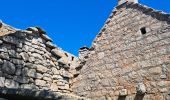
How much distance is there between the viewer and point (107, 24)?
6820 millimetres

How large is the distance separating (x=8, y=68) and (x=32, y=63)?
27.1 inches

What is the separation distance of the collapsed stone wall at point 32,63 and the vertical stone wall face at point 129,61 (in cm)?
51

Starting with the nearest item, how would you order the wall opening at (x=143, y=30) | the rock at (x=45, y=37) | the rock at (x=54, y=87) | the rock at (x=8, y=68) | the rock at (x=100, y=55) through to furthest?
1. the rock at (x=8, y=68)
2. the wall opening at (x=143, y=30)
3. the rock at (x=54, y=87)
4. the rock at (x=100, y=55)
5. the rock at (x=45, y=37)

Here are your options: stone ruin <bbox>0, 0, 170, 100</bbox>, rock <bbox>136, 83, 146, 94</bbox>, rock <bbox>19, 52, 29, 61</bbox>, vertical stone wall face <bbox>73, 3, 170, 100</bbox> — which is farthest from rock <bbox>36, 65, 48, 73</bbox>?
rock <bbox>136, 83, 146, 94</bbox>

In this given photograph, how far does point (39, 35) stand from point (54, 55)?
667 millimetres

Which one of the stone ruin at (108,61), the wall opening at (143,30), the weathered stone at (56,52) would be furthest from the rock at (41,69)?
the wall opening at (143,30)

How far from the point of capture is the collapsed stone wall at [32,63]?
221 inches

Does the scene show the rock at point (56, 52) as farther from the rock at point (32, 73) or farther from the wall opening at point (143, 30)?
the wall opening at point (143, 30)

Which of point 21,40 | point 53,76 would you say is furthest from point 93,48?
point 21,40

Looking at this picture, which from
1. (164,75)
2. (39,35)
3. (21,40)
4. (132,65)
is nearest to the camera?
(164,75)

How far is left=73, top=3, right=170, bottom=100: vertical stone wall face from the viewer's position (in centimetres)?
503

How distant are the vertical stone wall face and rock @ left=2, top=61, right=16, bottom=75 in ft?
5.89

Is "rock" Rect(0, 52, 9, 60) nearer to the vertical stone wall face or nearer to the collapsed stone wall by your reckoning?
the collapsed stone wall

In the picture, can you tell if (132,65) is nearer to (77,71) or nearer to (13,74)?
(77,71)
